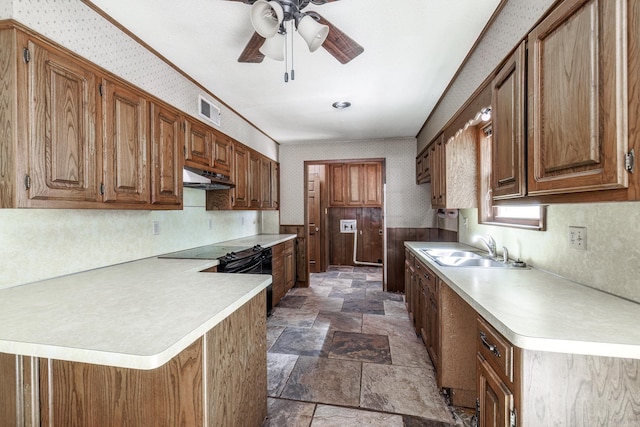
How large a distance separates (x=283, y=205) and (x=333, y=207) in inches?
74.2

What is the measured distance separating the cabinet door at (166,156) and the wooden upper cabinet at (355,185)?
4038 millimetres

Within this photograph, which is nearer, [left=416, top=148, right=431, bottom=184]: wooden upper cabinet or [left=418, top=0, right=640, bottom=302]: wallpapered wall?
[left=418, top=0, right=640, bottom=302]: wallpapered wall

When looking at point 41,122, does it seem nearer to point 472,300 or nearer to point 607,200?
point 472,300

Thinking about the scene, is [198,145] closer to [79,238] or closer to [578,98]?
[79,238]

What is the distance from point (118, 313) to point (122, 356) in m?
0.37

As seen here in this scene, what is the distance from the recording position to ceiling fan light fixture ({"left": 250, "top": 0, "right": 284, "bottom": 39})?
1.30 metres

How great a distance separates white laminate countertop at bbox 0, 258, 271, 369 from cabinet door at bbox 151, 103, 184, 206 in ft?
2.06

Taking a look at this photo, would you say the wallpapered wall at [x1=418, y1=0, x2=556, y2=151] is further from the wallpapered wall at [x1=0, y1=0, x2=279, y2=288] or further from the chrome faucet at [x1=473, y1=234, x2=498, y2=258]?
the wallpapered wall at [x1=0, y1=0, x2=279, y2=288]

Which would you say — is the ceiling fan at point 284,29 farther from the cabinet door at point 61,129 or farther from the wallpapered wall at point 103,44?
the cabinet door at point 61,129

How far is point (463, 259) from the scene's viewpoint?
242 cm

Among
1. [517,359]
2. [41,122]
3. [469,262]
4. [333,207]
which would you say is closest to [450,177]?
[469,262]

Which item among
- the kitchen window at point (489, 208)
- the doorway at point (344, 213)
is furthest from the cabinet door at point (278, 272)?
the kitchen window at point (489, 208)

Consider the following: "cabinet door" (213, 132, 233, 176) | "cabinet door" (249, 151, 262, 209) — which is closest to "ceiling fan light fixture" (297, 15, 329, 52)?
"cabinet door" (213, 132, 233, 176)

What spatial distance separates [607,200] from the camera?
3.04ft
